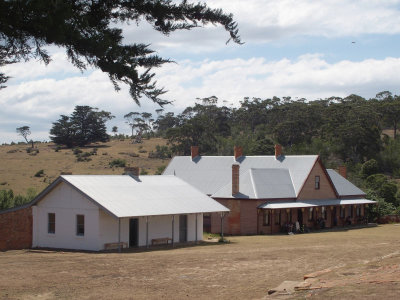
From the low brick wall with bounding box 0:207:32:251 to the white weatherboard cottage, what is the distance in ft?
1.11

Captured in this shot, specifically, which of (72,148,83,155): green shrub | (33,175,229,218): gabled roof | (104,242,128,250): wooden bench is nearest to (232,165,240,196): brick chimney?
(33,175,229,218): gabled roof

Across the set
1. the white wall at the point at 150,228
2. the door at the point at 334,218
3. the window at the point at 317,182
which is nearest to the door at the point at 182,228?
the white wall at the point at 150,228

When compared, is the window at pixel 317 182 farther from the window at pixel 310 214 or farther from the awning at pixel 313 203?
the window at pixel 310 214

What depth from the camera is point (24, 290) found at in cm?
1814

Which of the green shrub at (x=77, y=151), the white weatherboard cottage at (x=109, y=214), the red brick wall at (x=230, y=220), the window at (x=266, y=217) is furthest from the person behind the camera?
the green shrub at (x=77, y=151)

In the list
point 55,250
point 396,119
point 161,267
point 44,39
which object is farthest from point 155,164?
point 44,39

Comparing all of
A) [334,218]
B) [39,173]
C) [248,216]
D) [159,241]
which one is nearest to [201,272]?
[159,241]

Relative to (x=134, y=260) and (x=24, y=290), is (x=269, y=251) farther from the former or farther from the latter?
(x=24, y=290)

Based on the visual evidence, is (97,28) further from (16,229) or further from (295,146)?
(295,146)

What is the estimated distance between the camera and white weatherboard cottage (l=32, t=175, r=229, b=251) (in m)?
30.1

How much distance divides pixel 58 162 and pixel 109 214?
67831mm

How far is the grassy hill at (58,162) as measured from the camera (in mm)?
77938

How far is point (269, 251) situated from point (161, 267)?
Result: 25.8ft

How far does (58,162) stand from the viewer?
311ft
